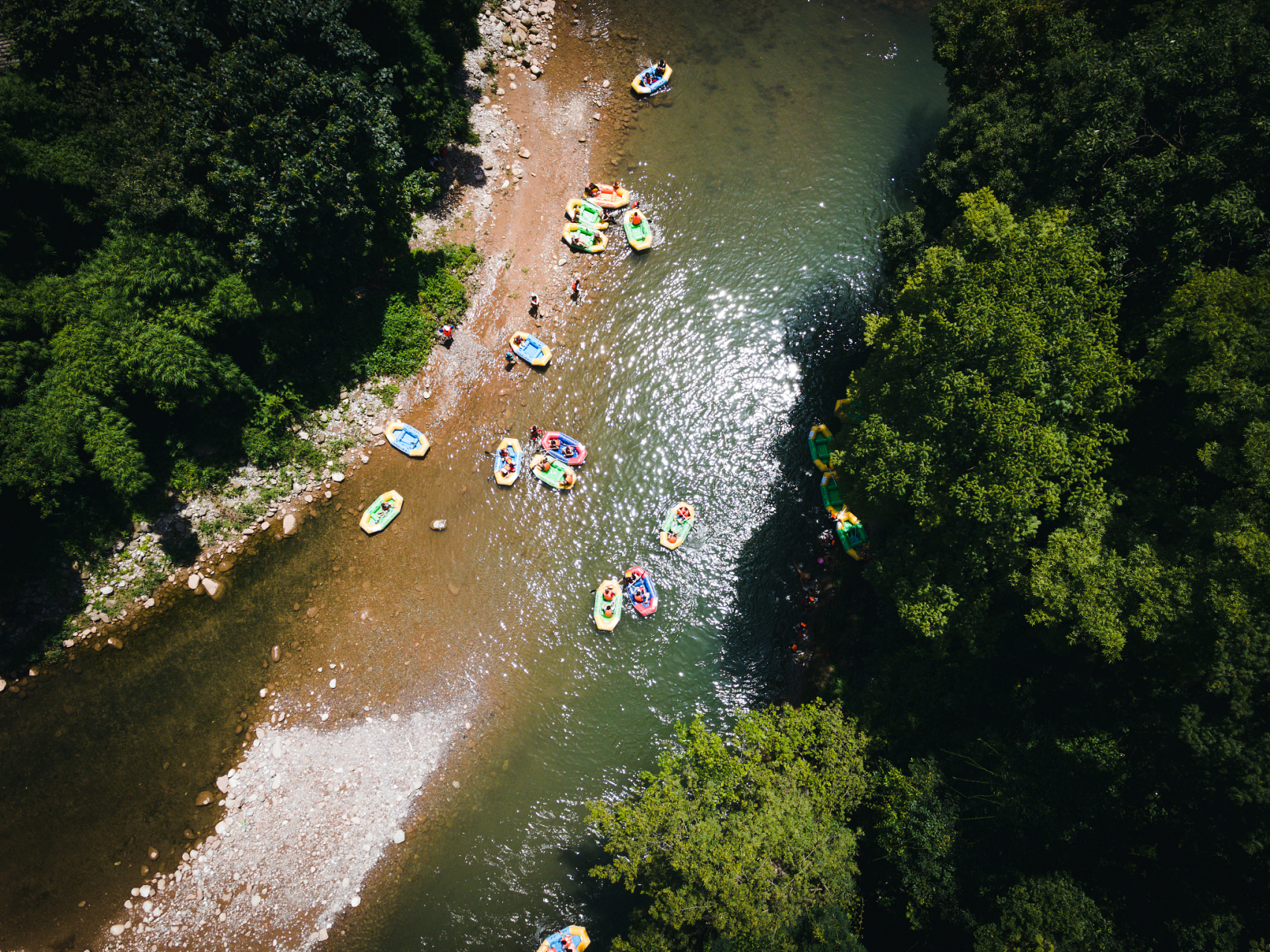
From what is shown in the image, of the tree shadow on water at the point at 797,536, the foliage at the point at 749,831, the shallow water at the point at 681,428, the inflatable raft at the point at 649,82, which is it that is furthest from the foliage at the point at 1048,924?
the inflatable raft at the point at 649,82

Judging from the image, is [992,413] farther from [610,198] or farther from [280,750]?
[280,750]

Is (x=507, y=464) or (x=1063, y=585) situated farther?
(x=507, y=464)

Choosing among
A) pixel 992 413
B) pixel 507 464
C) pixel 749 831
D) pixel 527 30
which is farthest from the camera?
pixel 527 30

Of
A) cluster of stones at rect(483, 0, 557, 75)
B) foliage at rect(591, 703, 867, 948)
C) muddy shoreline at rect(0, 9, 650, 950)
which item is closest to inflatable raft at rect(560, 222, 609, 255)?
muddy shoreline at rect(0, 9, 650, 950)

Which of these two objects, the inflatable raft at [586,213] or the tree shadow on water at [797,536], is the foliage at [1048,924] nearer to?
the tree shadow on water at [797,536]

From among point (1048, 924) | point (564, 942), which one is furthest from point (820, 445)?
point (564, 942)
